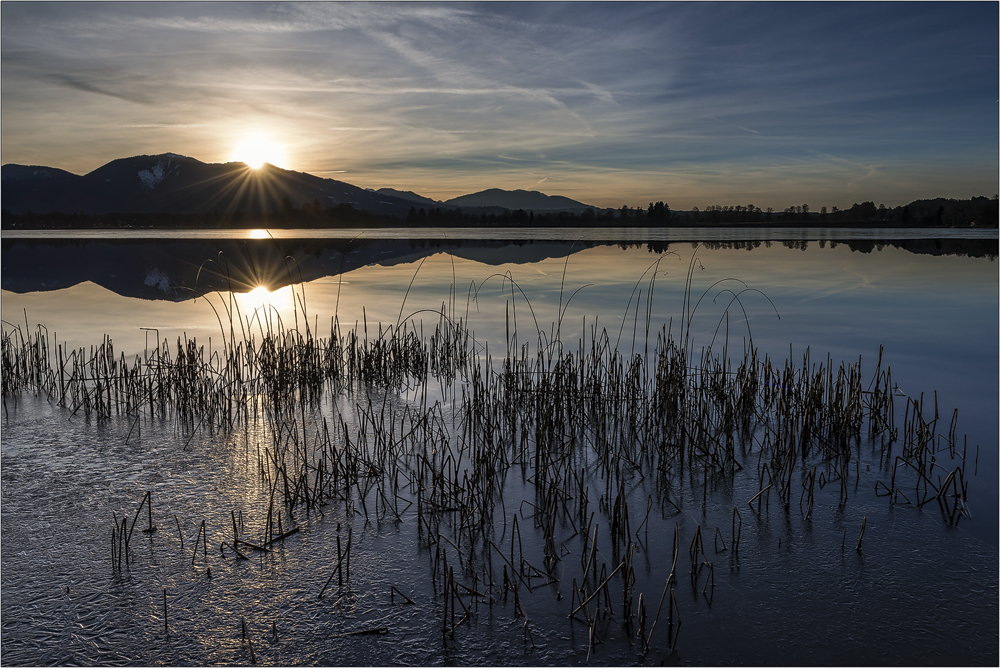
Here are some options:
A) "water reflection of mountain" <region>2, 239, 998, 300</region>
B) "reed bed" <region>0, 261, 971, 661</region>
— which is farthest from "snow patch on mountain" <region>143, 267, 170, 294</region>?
"reed bed" <region>0, 261, 971, 661</region>

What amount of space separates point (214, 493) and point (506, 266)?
23785 mm

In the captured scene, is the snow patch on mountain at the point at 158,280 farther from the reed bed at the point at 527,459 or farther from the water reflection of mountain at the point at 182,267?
the reed bed at the point at 527,459

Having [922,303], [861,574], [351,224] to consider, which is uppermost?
[351,224]

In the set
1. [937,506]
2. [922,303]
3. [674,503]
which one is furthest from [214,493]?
[922,303]

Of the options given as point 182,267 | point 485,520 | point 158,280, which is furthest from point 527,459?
point 182,267

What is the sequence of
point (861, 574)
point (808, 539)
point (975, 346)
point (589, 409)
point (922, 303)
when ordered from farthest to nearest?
point (922, 303)
point (975, 346)
point (589, 409)
point (808, 539)
point (861, 574)

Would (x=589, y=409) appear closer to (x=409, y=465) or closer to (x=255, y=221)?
(x=409, y=465)

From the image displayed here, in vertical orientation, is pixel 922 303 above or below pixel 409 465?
above

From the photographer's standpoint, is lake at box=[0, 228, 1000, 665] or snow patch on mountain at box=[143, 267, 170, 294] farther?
snow patch on mountain at box=[143, 267, 170, 294]

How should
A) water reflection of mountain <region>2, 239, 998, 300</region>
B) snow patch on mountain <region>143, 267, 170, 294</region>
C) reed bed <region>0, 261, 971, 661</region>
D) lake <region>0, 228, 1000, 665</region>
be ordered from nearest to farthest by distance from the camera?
lake <region>0, 228, 1000, 665</region> → reed bed <region>0, 261, 971, 661</region> → snow patch on mountain <region>143, 267, 170, 294</region> → water reflection of mountain <region>2, 239, 998, 300</region>

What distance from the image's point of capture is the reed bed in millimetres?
3930

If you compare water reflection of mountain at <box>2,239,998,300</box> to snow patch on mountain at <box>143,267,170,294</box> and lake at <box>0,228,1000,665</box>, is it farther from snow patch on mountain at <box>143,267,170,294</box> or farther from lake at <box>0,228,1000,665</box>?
lake at <box>0,228,1000,665</box>

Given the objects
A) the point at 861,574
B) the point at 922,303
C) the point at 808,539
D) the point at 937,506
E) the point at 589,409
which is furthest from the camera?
the point at 922,303

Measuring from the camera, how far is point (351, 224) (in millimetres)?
109500
